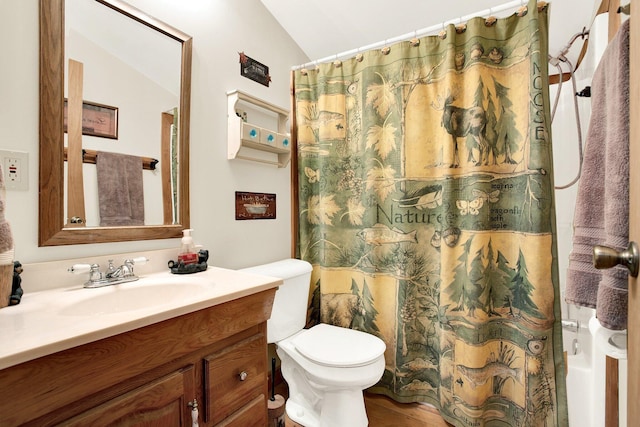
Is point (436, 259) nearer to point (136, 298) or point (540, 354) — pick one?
point (540, 354)

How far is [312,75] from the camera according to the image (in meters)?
1.95

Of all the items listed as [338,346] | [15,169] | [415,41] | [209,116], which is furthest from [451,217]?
[15,169]

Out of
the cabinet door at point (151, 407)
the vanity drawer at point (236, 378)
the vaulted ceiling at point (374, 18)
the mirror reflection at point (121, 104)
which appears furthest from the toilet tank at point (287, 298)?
the vaulted ceiling at point (374, 18)

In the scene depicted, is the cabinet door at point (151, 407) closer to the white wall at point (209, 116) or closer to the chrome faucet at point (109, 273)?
the chrome faucet at point (109, 273)

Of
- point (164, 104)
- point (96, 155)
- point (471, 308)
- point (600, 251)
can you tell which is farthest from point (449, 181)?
point (96, 155)

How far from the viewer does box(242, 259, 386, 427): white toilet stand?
134 centimetres

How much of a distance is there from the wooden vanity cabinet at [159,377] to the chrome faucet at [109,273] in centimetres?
46

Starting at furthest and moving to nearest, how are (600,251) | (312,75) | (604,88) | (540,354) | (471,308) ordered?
1. (312,75)
2. (471,308)
3. (540,354)
4. (604,88)
5. (600,251)

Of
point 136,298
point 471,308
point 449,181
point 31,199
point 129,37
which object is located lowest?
point 471,308

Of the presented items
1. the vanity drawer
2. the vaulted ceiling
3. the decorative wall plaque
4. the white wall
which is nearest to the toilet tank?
the white wall

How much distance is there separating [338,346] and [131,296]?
948mm

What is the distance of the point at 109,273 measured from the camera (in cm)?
111

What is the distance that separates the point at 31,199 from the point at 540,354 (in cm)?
210

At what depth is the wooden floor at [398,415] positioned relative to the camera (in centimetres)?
159
